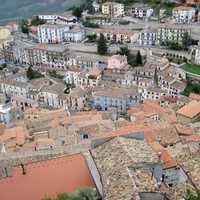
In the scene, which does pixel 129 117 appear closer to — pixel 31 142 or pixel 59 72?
pixel 31 142

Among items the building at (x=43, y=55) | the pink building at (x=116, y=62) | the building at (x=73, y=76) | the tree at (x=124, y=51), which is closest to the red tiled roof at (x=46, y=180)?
the building at (x=73, y=76)

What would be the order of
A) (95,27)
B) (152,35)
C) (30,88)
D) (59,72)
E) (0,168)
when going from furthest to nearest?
1. (95,27)
2. (152,35)
3. (59,72)
4. (30,88)
5. (0,168)

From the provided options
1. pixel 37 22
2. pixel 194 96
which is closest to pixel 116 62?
pixel 194 96

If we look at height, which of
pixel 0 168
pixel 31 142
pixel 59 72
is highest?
pixel 0 168

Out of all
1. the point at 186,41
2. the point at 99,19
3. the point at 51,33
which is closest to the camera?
the point at 186,41

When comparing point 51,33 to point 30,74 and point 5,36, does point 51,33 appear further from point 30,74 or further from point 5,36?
point 30,74

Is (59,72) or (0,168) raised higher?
(0,168)

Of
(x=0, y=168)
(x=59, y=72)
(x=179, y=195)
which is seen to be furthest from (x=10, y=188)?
(x=59, y=72)
